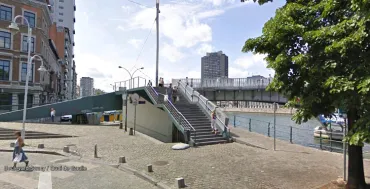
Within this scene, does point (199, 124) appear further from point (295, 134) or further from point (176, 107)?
point (295, 134)

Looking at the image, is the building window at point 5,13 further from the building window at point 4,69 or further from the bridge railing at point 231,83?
the bridge railing at point 231,83

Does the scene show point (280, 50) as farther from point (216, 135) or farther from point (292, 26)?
point (216, 135)

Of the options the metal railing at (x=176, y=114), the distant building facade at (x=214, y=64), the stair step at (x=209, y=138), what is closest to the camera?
the stair step at (x=209, y=138)

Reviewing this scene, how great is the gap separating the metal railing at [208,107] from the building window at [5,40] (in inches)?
997

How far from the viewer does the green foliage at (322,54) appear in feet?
16.3

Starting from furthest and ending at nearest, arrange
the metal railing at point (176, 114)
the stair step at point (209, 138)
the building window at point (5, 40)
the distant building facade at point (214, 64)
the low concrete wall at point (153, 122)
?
1. the distant building facade at point (214, 64)
2. the building window at point (5, 40)
3. the low concrete wall at point (153, 122)
4. the metal railing at point (176, 114)
5. the stair step at point (209, 138)

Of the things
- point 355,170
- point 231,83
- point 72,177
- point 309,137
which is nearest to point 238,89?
point 231,83

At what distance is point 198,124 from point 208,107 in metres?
2.25

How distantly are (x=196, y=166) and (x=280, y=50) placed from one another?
5541 mm

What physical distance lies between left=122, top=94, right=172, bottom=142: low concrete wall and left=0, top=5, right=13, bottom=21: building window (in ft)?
70.6

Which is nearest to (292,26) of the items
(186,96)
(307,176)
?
(307,176)

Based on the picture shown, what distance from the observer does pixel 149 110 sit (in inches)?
982

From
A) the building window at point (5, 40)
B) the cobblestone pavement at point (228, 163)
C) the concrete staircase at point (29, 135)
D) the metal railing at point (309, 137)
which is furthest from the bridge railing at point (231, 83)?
the building window at point (5, 40)

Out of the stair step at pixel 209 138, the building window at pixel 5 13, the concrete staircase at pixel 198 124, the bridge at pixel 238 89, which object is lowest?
the stair step at pixel 209 138
